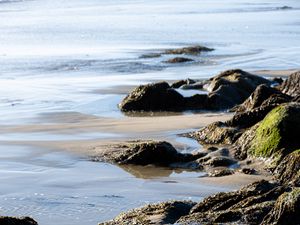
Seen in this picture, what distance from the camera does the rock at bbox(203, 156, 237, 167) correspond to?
9320 millimetres

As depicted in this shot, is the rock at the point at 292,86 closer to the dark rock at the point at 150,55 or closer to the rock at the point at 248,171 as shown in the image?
the rock at the point at 248,171

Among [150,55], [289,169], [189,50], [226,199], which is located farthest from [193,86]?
[189,50]

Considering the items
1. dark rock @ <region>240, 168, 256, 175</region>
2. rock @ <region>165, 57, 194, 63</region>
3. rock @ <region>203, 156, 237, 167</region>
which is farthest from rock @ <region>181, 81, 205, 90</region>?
dark rock @ <region>240, 168, 256, 175</region>

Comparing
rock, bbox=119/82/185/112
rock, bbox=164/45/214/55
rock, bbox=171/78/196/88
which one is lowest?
rock, bbox=119/82/185/112

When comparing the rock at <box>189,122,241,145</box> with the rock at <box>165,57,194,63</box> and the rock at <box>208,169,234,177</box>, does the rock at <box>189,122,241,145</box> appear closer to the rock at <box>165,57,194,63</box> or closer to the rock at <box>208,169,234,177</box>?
the rock at <box>208,169,234,177</box>

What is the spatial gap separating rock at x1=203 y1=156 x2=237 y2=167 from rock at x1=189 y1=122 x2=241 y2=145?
1028 millimetres

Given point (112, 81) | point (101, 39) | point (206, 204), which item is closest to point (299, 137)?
point (206, 204)

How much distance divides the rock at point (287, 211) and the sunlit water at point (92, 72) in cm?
204

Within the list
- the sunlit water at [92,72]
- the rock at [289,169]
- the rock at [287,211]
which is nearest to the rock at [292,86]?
the sunlit water at [92,72]

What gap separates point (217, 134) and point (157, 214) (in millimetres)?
4717

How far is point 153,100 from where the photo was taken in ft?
48.9

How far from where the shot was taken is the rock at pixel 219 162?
367 inches

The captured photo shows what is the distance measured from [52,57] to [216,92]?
11775 millimetres

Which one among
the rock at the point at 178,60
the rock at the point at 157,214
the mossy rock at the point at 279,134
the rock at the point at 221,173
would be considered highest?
the rock at the point at 178,60
